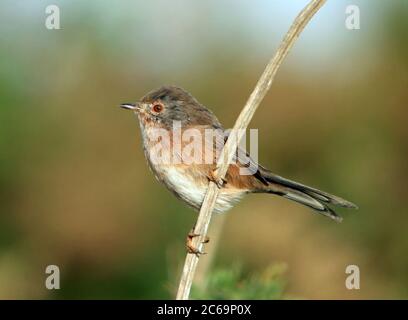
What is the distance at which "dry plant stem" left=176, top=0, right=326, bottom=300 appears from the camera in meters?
2.68

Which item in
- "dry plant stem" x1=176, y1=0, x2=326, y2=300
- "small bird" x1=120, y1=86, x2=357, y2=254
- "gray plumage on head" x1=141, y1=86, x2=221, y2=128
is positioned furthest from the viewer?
"gray plumage on head" x1=141, y1=86, x2=221, y2=128

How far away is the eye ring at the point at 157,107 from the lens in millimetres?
4484

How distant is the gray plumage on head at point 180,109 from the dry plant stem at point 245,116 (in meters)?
1.25

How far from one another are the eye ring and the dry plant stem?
4.38ft

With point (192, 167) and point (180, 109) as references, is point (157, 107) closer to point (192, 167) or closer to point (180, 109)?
point (180, 109)

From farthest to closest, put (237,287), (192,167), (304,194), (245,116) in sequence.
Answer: (304,194), (192,167), (237,287), (245,116)

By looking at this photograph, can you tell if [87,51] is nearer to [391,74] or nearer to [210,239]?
[391,74]

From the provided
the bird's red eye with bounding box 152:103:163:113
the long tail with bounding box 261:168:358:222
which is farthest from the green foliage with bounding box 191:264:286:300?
the bird's red eye with bounding box 152:103:163:113

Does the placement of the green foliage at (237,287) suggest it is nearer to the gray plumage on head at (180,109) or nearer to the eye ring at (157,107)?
the gray plumage on head at (180,109)

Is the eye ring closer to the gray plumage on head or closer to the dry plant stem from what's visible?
the gray plumage on head

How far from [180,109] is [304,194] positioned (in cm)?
94

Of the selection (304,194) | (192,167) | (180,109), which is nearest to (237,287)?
(192,167)

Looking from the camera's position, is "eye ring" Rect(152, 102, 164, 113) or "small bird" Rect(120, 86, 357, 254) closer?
"small bird" Rect(120, 86, 357, 254)

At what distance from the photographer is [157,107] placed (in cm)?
448
